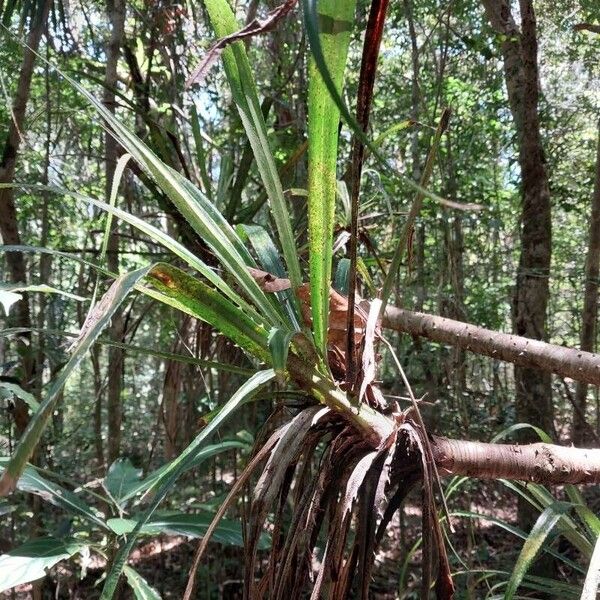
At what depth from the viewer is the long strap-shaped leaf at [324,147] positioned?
0.57 metres

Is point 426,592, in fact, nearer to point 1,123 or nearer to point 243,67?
point 243,67

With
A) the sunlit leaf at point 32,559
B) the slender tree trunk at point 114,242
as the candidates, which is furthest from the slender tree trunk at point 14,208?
the sunlit leaf at point 32,559

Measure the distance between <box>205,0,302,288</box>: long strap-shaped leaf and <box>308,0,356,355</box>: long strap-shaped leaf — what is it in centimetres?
9

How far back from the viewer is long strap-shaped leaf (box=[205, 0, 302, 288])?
0.75 m

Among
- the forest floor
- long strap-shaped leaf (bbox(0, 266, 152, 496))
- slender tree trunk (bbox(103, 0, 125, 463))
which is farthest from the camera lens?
the forest floor

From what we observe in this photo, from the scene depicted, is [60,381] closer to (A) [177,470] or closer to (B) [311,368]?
(A) [177,470]

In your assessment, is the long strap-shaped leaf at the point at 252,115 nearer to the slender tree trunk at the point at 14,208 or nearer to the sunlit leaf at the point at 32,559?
the sunlit leaf at the point at 32,559

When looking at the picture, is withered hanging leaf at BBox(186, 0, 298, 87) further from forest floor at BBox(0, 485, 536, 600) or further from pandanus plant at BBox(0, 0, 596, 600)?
forest floor at BBox(0, 485, 536, 600)

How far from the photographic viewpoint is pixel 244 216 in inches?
69.6

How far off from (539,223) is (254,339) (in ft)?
6.70

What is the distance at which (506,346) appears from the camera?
3.48 ft

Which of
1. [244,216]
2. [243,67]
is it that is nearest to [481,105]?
[244,216]

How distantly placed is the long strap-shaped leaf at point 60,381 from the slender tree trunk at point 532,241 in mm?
1977

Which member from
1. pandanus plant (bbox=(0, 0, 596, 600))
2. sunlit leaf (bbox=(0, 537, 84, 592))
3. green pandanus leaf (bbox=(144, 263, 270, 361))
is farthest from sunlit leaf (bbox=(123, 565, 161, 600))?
green pandanus leaf (bbox=(144, 263, 270, 361))
